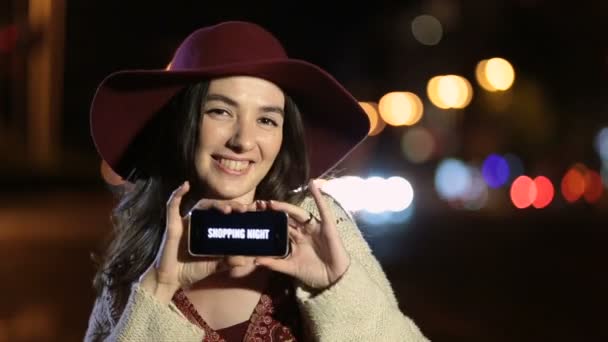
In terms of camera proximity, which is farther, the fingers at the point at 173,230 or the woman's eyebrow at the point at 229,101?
the woman's eyebrow at the point at 229,101

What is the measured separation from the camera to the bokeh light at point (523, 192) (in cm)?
3244

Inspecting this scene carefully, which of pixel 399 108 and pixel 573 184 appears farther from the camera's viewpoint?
pixel 399 108

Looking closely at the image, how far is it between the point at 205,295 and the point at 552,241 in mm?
18768

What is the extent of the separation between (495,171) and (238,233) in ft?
116

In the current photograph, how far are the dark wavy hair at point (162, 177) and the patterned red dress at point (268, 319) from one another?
27cm

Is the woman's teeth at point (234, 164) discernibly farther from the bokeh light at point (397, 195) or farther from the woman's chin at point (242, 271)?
the bokeh light at point (397, 195)

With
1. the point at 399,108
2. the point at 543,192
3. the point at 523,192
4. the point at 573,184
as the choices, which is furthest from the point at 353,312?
the point at 399,108

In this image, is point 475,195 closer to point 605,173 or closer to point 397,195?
point 605,173

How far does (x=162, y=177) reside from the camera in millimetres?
3207

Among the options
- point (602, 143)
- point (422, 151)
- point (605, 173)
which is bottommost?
point (422, 151)

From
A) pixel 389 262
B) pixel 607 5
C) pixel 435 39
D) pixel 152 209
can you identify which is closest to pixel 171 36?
pixel 435 39

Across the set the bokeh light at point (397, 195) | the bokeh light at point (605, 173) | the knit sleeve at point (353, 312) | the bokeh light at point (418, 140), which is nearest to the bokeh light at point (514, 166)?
the bokeh light at point (605, 173)

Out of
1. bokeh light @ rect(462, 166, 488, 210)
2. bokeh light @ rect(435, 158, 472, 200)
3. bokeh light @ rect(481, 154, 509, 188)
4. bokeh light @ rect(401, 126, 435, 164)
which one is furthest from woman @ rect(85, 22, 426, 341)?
bokeh light @ rect(401, 126, 435, 164)

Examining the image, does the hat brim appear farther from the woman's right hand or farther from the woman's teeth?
the woman's right hand
